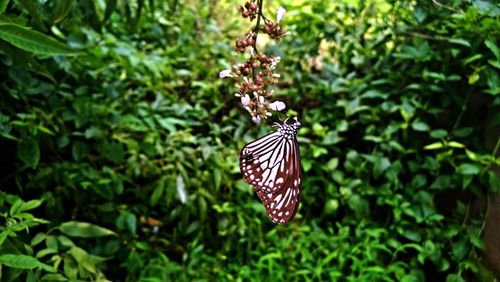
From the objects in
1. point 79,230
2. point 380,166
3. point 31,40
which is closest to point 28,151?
point 79,230

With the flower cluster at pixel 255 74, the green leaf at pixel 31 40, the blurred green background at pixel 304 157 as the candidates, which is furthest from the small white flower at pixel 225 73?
the blurred green background at pixel 304 157

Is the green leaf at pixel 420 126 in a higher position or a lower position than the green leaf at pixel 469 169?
higher

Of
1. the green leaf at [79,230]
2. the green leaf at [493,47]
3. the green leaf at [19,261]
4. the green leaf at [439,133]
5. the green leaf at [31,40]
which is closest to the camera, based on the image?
the green leaf at [31,40]

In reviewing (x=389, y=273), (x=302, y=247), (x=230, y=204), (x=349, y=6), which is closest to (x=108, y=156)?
(x=230, y=204)

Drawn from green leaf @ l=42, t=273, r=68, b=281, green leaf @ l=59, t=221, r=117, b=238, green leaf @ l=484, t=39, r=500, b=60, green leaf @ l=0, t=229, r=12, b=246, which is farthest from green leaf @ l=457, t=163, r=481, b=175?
green leaf @ l=0, t=229, r=12, b=246

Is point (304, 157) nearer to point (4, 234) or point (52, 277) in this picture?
point (52, 277)

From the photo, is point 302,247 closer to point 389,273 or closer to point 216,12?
point 389,273

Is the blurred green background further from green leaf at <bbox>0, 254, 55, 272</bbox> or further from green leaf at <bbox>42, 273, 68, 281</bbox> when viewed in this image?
green leaf at <bbox>0, 254, 55, 272</bbox>

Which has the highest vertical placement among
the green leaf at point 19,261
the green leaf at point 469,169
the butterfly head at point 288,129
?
the butterfly head at point 288,129

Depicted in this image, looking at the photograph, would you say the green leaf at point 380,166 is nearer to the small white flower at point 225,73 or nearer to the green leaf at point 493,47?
the green leaf at point 493,47
